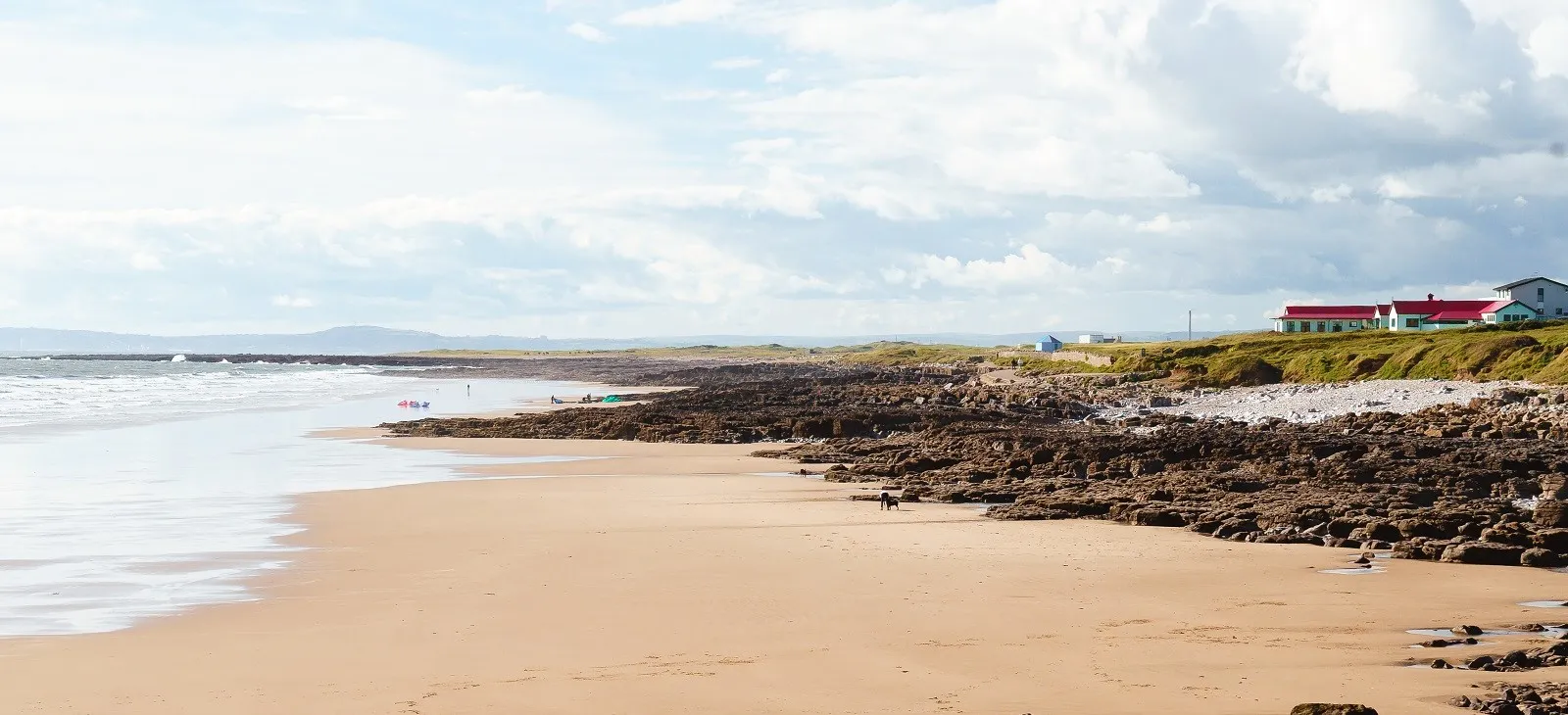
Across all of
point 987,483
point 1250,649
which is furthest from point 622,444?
point 1250,649

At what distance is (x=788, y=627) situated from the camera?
43.6 ft

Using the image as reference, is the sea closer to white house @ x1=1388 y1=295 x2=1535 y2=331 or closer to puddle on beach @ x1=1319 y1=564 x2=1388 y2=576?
puddle on beach @ x1=1319 y1=564 x2=1388 y2=576

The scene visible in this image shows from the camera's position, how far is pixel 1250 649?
40.0 feet

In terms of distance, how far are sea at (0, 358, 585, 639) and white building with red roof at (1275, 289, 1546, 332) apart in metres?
64.5

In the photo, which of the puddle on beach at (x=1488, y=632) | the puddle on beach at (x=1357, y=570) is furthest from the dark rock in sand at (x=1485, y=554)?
the puddle on beach at (x=1488, y=632)

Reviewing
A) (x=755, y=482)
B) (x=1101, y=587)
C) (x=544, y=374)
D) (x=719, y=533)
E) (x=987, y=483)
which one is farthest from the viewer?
(x=544, y=374)

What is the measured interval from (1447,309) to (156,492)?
3603 inches

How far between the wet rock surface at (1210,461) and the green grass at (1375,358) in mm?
9570

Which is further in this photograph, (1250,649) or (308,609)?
(308,609)

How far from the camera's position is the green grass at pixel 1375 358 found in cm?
5016

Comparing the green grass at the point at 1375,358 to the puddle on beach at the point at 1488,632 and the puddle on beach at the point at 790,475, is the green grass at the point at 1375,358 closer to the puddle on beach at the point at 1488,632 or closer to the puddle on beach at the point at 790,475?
the puddle on beach at the point at 790,475

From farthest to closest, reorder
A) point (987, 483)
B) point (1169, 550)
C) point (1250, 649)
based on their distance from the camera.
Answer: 1. point (987, 483)
2. point (1169, 550)
3. point (1250, 649)

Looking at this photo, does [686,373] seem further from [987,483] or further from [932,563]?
[932,563]

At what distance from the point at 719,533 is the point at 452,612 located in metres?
6.50
